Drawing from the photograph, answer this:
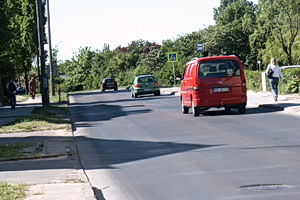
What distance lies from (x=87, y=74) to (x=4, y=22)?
69.8m

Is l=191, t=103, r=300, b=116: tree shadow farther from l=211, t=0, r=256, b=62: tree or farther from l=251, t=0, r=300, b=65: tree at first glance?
l=211, t=0, r=256, b=62: tree

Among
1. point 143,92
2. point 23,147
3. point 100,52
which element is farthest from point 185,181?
point 100,52

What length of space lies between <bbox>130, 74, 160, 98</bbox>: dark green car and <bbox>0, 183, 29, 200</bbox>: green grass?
1378 inches

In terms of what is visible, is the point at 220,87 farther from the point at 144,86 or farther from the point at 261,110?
the point at 144,86

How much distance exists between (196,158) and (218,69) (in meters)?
10.4

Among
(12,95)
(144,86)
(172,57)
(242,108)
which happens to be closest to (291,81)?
(242,108)

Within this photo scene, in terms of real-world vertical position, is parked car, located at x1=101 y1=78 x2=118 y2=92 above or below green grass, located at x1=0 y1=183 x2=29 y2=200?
above

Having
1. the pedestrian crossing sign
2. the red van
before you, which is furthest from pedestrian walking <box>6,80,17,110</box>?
Answer: the red van

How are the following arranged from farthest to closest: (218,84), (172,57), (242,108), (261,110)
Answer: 1. (172,57)
2. (261,110)
3. (242,108)
4. (218,84)

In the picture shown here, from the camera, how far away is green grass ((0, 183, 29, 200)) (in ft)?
28.2

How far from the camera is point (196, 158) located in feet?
40.0

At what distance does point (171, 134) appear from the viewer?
675 inches

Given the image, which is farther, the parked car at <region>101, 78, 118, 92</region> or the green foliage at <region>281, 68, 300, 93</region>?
the parked car at <region>101, 78, 118, 92</region>

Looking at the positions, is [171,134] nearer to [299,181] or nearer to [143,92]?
[299,181]
